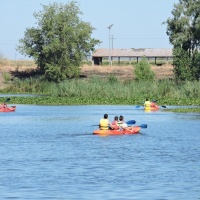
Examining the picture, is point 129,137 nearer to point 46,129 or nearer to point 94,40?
point 46,129

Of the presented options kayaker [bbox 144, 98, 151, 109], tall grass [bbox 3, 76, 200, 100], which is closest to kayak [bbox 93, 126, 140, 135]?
kayaker [bbox 144, 98, 151, 109]

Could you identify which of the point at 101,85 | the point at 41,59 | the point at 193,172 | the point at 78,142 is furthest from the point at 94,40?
the point at 193,172

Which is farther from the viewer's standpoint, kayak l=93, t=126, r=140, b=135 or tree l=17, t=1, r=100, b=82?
tree l=17, t=1, r=100, b=82

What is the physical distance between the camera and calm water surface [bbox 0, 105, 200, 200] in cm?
2445

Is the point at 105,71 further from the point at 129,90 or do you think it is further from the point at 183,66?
the point at 129,90

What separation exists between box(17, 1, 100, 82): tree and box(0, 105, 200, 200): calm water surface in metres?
58.1

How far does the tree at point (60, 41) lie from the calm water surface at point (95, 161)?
191 ft

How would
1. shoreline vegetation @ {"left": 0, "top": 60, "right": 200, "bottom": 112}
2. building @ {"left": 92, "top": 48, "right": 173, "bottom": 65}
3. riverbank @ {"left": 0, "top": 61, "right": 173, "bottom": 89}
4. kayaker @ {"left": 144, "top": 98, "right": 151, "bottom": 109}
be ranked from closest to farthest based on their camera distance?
1. kayaker @ {"left": 144, "top": 98, "right": 151, "bottom": 109}
2. shoreline vegetation @ {"left": 0, "top": 60, "right": 200, "bottom": 112}
3. riverbank @ {"left": 0, "top": 61, "right": 173, "bottom": 89}
4. building @ {"left": 92, "top": 48, "right": 173, "bottom": 65}

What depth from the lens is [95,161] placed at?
31547 mm

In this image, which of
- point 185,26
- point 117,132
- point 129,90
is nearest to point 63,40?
point 185,26

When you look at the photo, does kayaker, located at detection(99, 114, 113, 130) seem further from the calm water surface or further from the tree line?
the tree line

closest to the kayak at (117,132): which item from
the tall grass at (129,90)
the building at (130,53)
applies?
the tall grass at (129,90)

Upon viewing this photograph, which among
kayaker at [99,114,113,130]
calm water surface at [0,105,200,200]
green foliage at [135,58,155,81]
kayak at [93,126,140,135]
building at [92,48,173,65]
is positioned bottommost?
calm water surface at [0,105,200,200]

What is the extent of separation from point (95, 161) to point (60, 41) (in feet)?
272
